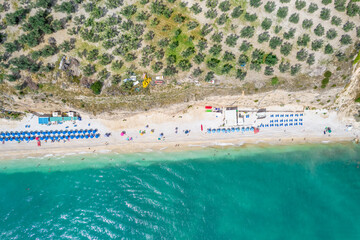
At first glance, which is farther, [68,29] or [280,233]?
[280,233]

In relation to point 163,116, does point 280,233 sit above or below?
below

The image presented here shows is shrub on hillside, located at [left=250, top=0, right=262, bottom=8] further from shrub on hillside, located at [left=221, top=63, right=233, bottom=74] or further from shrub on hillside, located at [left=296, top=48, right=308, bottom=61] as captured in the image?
shrub on hillside, located at [left=296, top=48, right=308, bottom=61]

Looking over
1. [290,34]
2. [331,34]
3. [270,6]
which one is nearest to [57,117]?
[270,6]

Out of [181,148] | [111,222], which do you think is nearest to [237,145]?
[181,148]

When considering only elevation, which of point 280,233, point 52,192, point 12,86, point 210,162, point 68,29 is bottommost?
point 280,233

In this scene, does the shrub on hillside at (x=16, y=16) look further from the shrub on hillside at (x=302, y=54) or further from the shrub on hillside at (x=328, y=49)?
the shrub on hillside at (x=328, y=49)

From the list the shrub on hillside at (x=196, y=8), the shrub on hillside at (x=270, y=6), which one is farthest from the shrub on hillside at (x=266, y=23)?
the shrub on hillside at (x=196, y=8)

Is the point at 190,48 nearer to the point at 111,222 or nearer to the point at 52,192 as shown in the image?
the point at 111,222

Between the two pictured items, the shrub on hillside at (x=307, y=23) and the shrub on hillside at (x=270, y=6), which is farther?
the shrub on hillside at (x=307, y=23)
